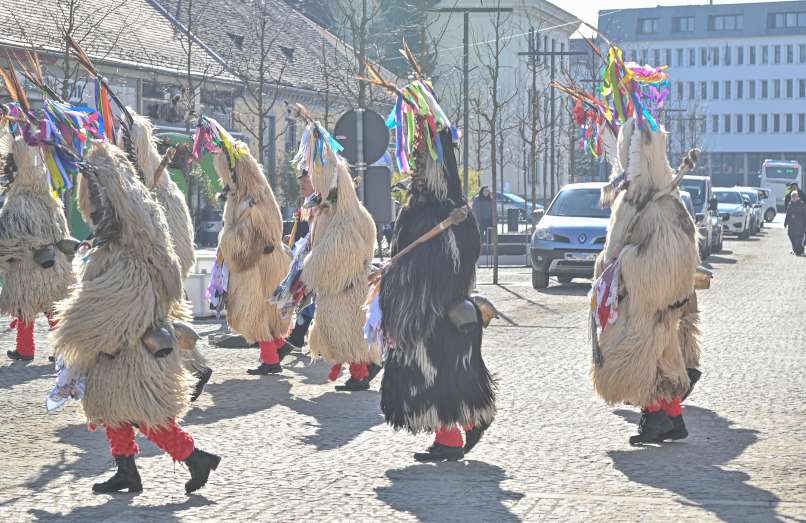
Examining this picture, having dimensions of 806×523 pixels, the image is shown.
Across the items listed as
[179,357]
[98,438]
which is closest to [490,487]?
[179,357]

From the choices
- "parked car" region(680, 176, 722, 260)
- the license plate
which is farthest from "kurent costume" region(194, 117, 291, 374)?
"parked car" region(680, 176, 722, 260)

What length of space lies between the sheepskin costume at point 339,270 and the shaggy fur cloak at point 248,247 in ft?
3.07

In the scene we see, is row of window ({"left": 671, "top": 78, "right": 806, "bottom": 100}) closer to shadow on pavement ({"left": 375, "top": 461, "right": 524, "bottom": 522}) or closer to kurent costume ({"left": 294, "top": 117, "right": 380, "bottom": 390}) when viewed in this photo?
kurent costume ({"left": 294, "top": 117, "right": 380, "bottom": 390})

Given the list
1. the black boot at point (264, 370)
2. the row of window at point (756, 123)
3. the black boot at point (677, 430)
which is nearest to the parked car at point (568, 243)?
the black boot at point (264, 370)

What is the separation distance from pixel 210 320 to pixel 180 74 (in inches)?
873

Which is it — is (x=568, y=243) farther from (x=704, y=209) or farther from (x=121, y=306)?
(x=121, y=306)

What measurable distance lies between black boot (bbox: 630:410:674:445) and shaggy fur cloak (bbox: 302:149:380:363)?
106 inches

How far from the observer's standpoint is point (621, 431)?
8.50 meters

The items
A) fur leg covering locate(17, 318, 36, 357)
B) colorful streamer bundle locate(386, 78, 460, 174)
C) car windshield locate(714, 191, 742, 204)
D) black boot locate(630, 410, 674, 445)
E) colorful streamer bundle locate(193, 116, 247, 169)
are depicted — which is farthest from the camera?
car windshield locate(714, 191, 742, 204)

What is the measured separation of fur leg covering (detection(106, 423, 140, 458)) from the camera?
6660 millimetres

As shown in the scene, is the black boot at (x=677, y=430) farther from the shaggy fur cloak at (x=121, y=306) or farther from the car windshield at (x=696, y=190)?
the car windshield at (x=696, y=190)

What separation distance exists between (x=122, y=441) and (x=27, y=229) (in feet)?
18.2

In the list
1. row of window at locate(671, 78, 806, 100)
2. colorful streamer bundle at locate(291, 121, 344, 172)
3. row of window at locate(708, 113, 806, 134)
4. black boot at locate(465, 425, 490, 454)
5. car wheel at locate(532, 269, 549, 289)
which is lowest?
car wheel at locate(532, 269, 549, 289)

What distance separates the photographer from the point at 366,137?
13906 mm
